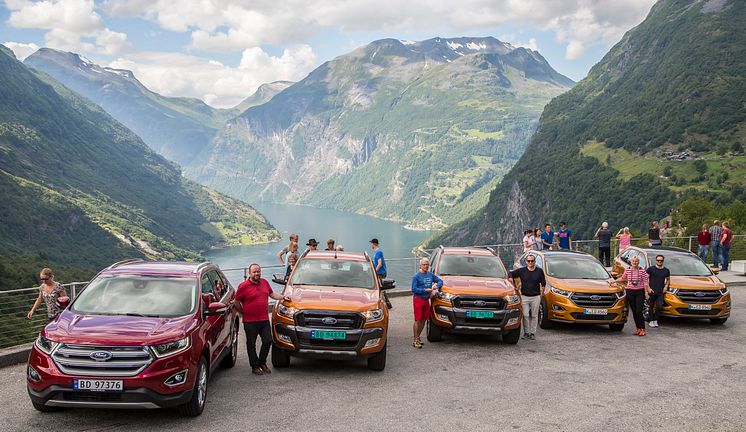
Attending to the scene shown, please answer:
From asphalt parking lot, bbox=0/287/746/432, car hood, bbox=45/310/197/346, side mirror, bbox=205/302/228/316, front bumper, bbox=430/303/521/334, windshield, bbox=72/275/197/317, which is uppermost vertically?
windshield, bbox=72/275/197/317

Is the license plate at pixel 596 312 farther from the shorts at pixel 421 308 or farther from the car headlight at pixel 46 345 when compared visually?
the car headlight at pixel 46 345

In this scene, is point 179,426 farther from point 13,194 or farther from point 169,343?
point 13,194

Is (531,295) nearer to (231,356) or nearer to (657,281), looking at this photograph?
(657,281)

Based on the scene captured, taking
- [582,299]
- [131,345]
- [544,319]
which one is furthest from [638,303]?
[131,345]

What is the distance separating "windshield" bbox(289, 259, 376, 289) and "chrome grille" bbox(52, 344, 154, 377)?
14.0 feet

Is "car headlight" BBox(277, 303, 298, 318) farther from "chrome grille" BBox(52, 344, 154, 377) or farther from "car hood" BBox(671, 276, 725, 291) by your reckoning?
"car hood" BBox(671, 276, 725, 291)

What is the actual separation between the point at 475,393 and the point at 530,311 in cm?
462

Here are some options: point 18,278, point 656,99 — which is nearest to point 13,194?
point 18,278

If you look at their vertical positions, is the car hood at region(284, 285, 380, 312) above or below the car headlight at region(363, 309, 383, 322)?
above

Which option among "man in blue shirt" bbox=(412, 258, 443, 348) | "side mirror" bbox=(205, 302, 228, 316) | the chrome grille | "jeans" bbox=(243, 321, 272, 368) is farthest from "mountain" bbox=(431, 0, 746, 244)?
the chrome grille

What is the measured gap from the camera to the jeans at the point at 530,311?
45.0ft

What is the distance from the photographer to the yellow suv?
562 inches

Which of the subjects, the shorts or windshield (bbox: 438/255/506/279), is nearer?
the shorts

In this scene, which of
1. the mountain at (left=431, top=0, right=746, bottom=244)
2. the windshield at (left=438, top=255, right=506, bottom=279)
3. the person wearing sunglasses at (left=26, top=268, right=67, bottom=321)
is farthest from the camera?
the mountain at (left=431, top=0, right=746, bottom=244)
